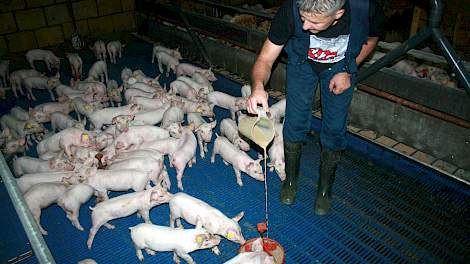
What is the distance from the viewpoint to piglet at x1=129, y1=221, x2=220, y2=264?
354cm

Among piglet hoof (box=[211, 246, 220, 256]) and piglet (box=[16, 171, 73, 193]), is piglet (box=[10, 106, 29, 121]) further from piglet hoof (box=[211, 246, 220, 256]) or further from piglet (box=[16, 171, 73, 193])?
piglet hoof (box=[211, 246, 220, 256])

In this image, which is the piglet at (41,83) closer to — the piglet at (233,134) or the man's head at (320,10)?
the piglet at (233,134)

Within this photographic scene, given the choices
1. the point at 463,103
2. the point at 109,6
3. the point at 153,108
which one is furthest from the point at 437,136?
the point at 109,6

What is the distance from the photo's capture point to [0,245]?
2607mm

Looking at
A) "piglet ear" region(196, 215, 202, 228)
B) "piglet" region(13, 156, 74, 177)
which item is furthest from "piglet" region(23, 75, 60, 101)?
"piglet ear" region(196, 215, 202, 228)

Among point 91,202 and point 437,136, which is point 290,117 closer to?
point 437,136

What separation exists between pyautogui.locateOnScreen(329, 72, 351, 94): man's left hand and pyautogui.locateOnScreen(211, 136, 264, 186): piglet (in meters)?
1.49

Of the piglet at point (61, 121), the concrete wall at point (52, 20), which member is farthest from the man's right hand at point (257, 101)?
the concrete wall at point (52, 20)

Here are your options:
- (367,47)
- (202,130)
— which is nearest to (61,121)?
(202,130)

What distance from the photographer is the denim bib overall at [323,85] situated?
124 inches

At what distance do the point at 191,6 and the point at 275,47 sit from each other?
9540 mm

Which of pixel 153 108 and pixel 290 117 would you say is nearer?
pixel 290 117

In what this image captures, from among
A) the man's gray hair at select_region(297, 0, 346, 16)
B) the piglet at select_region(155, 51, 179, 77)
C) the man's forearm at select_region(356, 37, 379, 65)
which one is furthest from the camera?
the piglet at select_region(155, 51, 179, 77)

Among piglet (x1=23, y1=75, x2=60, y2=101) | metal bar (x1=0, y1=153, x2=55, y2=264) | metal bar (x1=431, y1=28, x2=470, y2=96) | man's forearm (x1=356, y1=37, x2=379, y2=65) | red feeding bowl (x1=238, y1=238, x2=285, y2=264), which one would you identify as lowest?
red feeding bowl (x1=238, y1=238, x2=285, y2=264)
